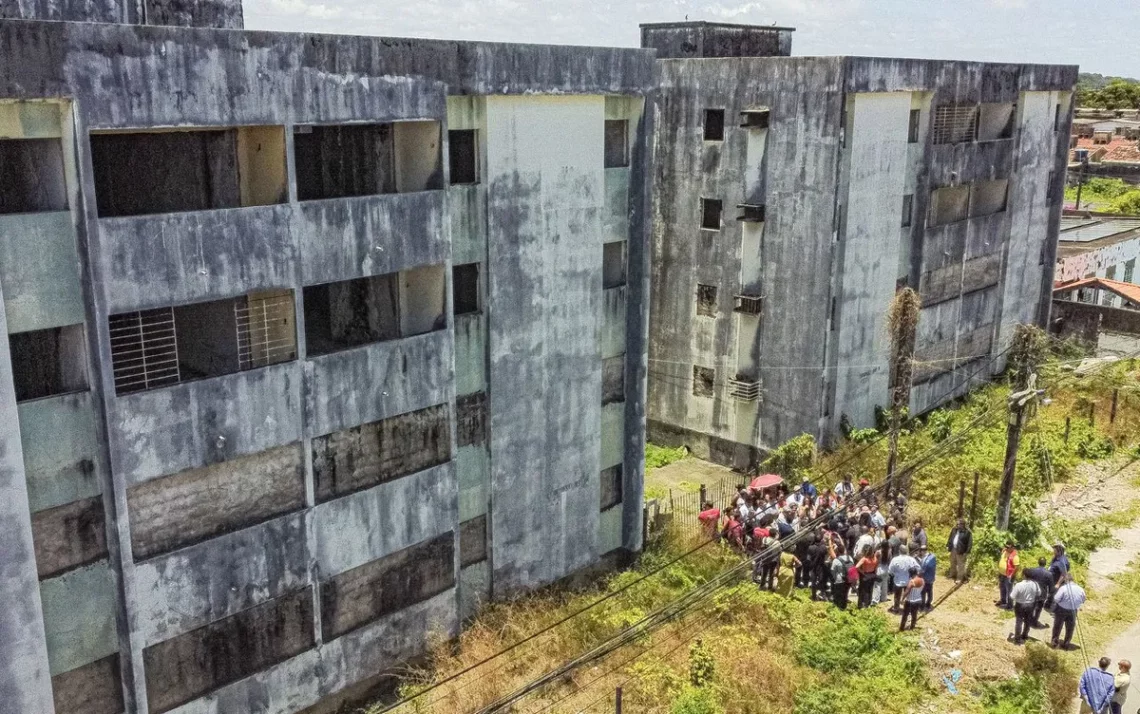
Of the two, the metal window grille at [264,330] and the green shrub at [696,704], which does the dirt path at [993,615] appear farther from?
the metal window grille at [264,330]

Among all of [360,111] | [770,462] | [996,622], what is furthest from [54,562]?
[770,462]

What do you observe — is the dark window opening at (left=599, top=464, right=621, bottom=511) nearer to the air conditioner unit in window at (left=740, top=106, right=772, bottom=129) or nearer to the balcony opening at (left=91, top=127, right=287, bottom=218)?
the balcony opening at (left=91, top=127, right=287, bottom=218)

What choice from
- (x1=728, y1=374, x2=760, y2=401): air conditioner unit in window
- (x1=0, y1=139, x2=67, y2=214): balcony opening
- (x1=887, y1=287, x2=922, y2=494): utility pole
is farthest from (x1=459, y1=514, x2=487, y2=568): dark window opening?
(x1=728, y1=374, x2=760, y2=401): air conditioner unit in window

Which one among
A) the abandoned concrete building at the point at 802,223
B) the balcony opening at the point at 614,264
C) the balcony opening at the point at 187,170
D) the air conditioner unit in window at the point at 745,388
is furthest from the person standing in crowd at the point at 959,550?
the balcony opening at the point at 187,170

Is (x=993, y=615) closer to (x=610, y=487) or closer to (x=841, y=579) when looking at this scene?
(x=841, y=579)

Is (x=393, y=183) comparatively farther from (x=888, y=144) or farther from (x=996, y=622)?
(x=888, y=144)
